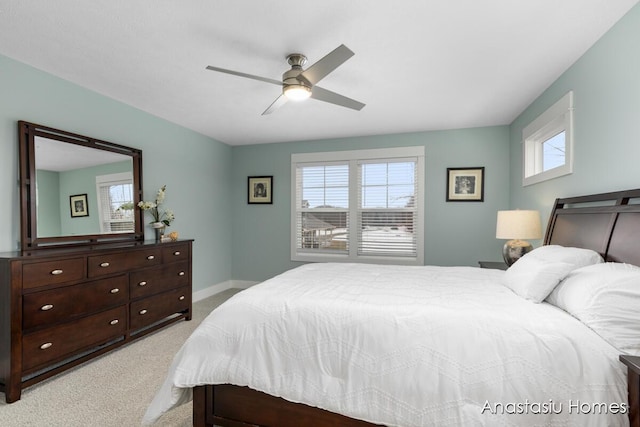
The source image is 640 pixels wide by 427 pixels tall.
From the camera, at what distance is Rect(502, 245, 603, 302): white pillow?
168 cm

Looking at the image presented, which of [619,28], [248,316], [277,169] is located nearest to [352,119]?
[277,169]

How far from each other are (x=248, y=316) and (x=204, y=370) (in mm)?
356

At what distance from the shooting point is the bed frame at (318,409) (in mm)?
1513

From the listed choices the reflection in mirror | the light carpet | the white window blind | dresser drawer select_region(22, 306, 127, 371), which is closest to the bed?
the light carpet

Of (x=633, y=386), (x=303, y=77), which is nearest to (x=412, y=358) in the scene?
(x=633, y=386)

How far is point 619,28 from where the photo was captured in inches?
75.6

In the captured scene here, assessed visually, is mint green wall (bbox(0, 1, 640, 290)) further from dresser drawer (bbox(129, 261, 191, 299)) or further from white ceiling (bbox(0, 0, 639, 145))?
dresser drawer (bbox(129, 261, 191, 299))

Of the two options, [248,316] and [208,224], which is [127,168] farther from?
[248,316]

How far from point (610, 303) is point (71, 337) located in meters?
3.43

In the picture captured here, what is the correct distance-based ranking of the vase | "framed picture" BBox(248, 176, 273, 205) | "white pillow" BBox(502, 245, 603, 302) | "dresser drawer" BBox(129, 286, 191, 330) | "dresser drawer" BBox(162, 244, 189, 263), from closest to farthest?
"white pillow" BBox(502, 245, 603, 302)
"dresser drawer" BBox(129, 286, 191, 330)
"dresser drawer" BBox(162, 244, 189, 263)
the vase
"framed picture" BBox(248, 176, 273, 205)

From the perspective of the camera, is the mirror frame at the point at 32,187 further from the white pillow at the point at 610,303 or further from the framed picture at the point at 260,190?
the white pillow at the point at 610,303

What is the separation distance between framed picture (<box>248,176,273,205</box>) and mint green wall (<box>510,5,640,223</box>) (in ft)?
12.4

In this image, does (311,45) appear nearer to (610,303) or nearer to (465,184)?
(610,303)

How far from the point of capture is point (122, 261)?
2.82 meters
